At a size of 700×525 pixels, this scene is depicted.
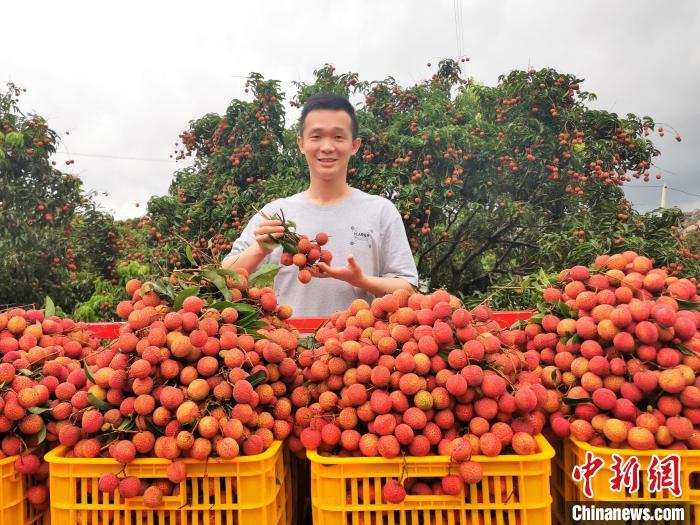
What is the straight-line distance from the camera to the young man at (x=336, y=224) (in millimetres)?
2090

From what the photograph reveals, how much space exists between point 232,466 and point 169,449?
140mm

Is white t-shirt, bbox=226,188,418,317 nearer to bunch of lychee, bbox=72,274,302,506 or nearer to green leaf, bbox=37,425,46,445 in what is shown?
bunch of lychee, bbox=72,274,302,506

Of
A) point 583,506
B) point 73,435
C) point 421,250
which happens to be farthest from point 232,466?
point 421,250

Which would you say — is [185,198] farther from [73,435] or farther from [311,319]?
[73,435]

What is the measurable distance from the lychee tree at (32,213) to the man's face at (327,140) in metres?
4.43

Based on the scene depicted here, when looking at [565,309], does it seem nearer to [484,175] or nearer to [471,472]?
[471,472]

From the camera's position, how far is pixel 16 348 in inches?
56.2

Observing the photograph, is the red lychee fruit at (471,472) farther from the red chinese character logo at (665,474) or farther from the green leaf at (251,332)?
the green leaf at (251,332)

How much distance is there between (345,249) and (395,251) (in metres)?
0.23

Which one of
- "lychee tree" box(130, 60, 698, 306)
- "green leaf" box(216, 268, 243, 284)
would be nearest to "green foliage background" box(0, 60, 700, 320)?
"lychee tree" box(130, 60, 698, 306)

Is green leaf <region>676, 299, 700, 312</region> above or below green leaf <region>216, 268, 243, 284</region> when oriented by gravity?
below

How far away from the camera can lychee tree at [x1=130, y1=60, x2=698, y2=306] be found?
434 centimetres

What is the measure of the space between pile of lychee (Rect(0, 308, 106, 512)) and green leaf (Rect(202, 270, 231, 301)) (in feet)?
1.36

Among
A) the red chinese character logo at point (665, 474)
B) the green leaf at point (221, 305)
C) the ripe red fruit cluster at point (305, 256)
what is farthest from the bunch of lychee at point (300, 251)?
the red chinese character logo at point (665, 474)
